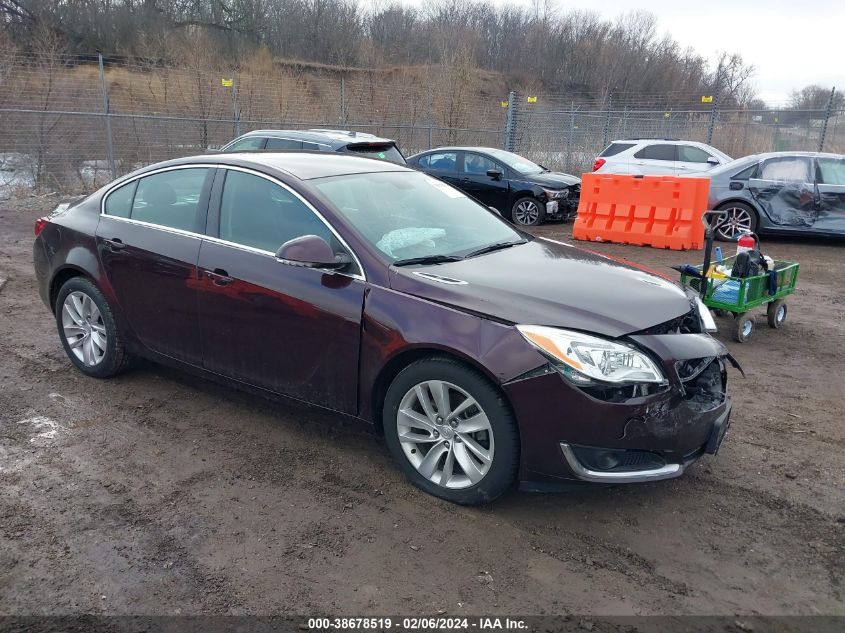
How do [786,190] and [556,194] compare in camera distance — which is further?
[556,194]

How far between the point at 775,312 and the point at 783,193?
16.9 ft

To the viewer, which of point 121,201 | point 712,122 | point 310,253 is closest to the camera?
point 310,253

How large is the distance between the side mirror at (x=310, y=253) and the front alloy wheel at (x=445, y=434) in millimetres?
791

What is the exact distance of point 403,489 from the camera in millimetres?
3502

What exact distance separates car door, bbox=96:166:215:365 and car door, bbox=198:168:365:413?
5.2 inches

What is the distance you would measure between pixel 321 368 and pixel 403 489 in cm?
78

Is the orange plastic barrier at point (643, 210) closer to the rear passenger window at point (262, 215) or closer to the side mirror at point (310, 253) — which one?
the rear passenger window at point (262, 215)

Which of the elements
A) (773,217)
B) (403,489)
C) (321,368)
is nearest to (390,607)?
(403,489)

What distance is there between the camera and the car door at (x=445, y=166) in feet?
43.2

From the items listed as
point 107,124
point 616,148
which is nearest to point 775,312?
point 616,148

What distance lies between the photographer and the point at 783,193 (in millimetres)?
10703

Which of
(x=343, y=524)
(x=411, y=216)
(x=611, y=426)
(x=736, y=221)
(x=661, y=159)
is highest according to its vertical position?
(x=661, y=159)

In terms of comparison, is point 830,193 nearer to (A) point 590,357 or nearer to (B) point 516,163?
(B) point 516,163

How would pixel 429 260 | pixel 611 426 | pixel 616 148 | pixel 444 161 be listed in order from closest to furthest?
pixel 611 426 → pixel 429 260 → pixel 444 161 → pixel 616 148
